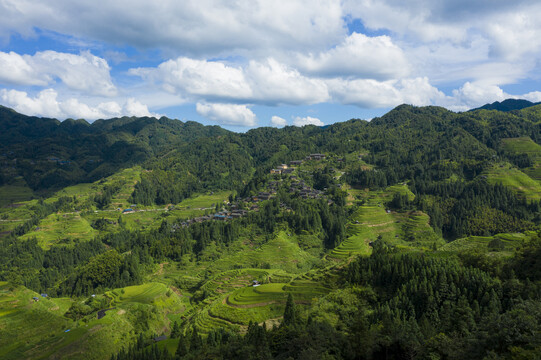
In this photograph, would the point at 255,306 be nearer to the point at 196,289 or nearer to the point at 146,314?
the point at 146,314

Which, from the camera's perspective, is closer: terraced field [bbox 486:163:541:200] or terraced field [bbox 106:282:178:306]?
terraced field [bbox 106:282:178:306]

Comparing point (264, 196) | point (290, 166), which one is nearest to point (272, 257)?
point (264, 196)

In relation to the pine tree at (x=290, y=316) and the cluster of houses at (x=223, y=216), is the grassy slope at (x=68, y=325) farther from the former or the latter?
the cluster of houses at (x=223, y=216)

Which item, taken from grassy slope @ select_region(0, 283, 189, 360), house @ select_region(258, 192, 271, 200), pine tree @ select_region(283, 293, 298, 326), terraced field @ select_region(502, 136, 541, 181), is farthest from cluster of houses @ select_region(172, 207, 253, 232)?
terraced field @ select_region(502, 136, 541, 181)

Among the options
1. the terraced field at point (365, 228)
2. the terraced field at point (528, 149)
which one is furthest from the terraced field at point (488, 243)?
the terraced field at point (528, 149)

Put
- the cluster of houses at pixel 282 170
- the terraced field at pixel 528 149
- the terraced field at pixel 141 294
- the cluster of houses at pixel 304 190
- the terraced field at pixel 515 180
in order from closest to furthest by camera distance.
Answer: the terraced field at pixel 141 294, the terraced field at pixel 515 180, the cluster of houses at pixel 304 190, the terraced field at pixel 528 149, the cluster of houses at pixel 282 170

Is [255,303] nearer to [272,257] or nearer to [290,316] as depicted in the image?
[290,316]

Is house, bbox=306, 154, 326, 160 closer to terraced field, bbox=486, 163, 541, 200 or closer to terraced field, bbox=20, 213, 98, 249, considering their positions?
terraced field, bbox=486, 163, 541, 200

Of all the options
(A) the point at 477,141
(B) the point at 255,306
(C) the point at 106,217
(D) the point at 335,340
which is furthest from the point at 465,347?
(A) the point at 477,141

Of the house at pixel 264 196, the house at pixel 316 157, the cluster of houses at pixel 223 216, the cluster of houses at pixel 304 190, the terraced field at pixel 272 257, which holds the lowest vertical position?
the terraced field at pixel 272 257
